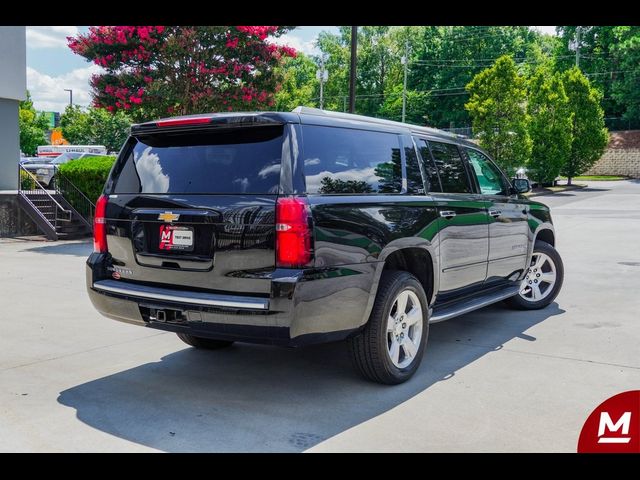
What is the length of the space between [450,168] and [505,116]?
81.4 ft

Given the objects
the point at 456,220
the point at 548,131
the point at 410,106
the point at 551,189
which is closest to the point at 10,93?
the point at 456,220

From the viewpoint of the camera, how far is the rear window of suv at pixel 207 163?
4254 millimetres

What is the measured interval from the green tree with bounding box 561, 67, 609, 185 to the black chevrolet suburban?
1392 inches

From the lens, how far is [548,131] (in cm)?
3403

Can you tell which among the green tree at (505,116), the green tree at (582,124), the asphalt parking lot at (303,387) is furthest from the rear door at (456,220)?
the green tree at (582,124)

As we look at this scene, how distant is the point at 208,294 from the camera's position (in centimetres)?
424

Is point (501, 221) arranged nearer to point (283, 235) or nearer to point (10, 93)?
point (283, 235)

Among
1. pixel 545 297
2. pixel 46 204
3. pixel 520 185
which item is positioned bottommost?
pixel 545 297

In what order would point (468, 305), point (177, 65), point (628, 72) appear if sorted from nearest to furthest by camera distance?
point (468, 305) → point (177, 65) → point (628, 72)

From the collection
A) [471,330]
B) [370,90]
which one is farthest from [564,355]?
[370,90]

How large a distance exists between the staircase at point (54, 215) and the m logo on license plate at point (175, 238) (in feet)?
40.1

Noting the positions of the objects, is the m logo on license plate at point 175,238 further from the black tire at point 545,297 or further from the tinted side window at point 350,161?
the black tire at point 545,297

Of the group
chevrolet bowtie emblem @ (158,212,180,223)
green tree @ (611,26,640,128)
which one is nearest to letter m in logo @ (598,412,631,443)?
chevrolet bowtie emblem @ (158,212,180,223)
